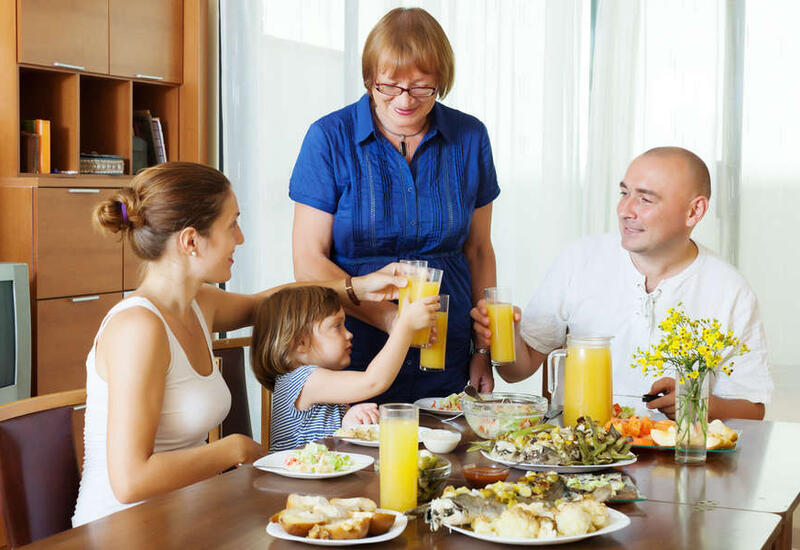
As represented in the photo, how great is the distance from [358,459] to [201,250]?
0.59 meters

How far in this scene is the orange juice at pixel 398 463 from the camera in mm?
1392

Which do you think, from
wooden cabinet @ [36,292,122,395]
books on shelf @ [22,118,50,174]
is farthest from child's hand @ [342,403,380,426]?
books on shelf @ [22,118,50,174]

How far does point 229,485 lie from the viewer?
4.98ft

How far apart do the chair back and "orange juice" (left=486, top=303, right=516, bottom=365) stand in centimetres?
96

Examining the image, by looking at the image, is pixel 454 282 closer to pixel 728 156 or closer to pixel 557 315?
pixel 557 315

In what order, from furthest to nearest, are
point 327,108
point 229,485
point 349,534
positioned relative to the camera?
point 327,108 < point 229,485 < point 349,534

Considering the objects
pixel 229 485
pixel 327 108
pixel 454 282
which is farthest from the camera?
pixel 327 108

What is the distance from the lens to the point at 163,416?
1.82 m

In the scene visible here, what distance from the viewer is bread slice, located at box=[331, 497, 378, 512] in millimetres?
1316

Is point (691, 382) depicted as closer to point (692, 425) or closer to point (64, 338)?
point (692, 425)

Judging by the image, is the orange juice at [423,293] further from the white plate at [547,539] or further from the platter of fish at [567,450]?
the white plate at [547,539]

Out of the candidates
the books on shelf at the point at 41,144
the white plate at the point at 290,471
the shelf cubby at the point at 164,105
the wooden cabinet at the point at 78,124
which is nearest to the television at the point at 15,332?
the wooden cabinet at the point at 78,124

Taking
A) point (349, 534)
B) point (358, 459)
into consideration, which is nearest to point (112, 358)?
point (358, 459)

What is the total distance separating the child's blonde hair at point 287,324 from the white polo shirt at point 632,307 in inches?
25.5
